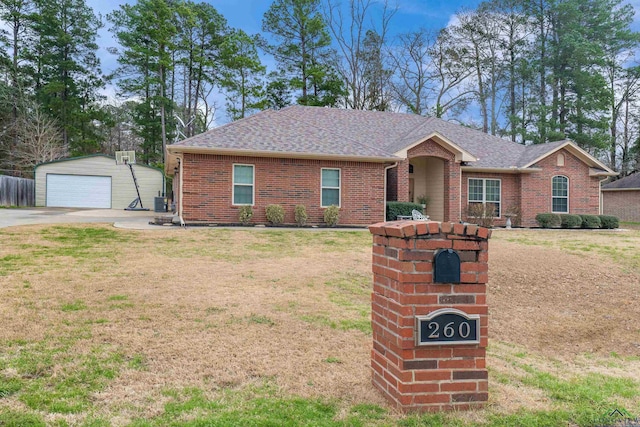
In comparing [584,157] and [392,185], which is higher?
[584,157]

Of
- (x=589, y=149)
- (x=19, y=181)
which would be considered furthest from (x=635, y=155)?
(x=19, y=181)

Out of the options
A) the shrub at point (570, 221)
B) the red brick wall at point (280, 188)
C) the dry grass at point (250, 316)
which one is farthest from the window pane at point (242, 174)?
the shrub at point (570, 221)

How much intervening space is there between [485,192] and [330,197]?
8076 millimetres

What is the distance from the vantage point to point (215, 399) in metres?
3.11

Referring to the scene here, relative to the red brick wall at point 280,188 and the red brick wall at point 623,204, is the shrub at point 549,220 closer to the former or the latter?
the red brick wall at point 280,188

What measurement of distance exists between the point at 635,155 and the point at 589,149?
6.40m

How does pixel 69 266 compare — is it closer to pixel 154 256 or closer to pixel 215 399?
pixel 154 256

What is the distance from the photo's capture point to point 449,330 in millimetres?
2988

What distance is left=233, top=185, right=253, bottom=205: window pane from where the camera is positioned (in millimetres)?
15312

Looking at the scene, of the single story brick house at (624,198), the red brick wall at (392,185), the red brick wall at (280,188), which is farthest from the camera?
the single story brick house at (624,198)

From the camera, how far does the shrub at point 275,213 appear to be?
49.9ft

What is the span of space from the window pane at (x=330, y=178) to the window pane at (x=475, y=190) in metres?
7.07

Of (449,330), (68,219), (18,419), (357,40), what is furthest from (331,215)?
(357,40)

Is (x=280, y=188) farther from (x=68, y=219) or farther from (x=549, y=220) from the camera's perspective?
(x=549, y=220)
